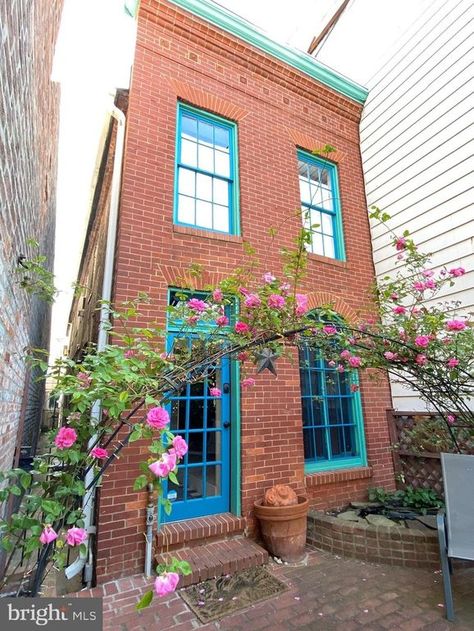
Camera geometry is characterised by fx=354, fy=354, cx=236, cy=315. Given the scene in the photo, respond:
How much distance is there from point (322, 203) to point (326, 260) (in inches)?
47.0

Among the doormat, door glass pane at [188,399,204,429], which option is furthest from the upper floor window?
the doormat

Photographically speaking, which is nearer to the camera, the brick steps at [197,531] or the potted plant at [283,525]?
the brick steps at [197,531]

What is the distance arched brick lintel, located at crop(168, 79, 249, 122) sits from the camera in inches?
200

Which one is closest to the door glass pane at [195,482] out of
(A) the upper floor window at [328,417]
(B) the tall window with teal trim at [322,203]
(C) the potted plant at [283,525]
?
(C) the potted plant at [283,525]

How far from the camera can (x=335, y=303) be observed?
5.52m

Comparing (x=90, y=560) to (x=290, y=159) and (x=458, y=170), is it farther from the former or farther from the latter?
(x=458, y=170)

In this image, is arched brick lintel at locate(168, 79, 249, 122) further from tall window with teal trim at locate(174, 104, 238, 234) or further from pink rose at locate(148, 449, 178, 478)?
pink rose at locate(148, 449, 178, 478)

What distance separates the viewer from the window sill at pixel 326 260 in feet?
18.4

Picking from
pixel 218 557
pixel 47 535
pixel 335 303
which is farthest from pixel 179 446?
pixel 335 303

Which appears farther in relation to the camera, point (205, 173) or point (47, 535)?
point (205, 173)

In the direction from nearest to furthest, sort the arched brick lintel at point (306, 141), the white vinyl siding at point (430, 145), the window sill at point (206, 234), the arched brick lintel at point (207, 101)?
the window sill at point (206, 234) → the white vinyl siding at point (430, 145) → the arched brick lintel at point (207, 101) → the arched brick lintel at point (306, 141)

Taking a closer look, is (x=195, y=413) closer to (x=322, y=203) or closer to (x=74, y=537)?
(x=74, y=537)

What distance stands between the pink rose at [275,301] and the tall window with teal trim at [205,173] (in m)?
2.47

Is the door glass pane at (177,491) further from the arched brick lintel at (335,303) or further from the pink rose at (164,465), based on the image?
the arched brick lintel at (335,303)
